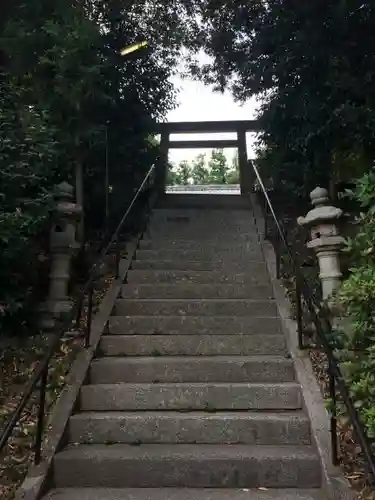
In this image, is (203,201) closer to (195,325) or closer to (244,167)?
(244,167)

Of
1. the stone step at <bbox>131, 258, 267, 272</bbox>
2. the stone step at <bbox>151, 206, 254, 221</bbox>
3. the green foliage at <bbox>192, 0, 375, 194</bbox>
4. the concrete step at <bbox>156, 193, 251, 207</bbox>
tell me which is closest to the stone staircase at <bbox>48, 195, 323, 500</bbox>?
the stone step at <bbox>131, 258, 267, 272</bbox>

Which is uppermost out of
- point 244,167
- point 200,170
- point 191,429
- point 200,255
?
point 200,170

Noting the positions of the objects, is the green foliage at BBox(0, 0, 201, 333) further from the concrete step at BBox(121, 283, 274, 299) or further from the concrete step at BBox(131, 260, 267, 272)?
the concrete step at BBox(121, 283, 274, 299)

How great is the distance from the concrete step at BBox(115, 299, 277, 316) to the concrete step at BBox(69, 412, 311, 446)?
146 centimetres

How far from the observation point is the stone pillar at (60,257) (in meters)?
4.53

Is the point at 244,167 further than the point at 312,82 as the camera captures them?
Yes

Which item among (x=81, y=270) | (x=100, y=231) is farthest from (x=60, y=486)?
(x=100, y=231)

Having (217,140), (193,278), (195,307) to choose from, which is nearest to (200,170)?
(217,140)

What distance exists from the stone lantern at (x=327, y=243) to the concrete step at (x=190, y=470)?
5.81 feet

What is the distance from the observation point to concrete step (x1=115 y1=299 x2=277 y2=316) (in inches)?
187

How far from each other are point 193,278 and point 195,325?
0.97 metres

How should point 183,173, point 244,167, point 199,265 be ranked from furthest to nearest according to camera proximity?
point 183,173 → point 244,167 → point 199,265

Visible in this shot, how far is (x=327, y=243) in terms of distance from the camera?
4.53 metres

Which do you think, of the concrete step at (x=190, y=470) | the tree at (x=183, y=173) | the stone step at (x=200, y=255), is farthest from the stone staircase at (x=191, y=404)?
the tree at (x=183, y=173)
